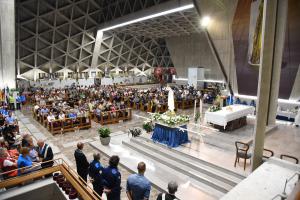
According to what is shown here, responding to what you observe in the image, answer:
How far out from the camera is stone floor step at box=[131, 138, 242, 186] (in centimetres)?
576

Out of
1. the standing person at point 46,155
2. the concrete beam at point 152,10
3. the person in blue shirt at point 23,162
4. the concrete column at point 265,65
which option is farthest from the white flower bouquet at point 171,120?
the concrete beam at point 152,10

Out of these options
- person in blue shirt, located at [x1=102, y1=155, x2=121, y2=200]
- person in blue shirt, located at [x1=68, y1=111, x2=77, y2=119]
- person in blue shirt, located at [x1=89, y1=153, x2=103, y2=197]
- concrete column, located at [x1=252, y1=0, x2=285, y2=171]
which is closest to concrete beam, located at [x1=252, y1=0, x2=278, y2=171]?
concrete column, located at [x1=252, y1=0, x2=285, y2=171]

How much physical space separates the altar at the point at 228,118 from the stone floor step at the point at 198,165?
2.69 m

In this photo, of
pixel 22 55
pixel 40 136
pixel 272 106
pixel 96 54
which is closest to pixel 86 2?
pixel 96 54

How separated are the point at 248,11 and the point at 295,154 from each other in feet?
24.1

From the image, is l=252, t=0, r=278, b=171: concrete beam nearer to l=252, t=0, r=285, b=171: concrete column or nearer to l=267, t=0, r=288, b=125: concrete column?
l=252, t=0, r=285, b=171: concrete column

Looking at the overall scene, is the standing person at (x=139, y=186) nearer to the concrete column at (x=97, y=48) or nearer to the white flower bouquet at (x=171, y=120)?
the white flower bouquet at (x=171, y=120)

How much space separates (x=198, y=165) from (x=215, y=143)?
179cm

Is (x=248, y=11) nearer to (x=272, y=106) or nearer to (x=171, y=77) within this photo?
(x=272, y=106)

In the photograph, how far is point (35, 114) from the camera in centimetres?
1317

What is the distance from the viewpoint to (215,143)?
26.3ft

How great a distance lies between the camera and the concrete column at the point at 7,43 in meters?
11.3

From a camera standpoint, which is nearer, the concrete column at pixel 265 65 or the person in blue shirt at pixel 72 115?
the concrete column at pixel 265 65

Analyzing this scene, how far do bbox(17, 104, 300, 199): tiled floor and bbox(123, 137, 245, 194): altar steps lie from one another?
20 cm
